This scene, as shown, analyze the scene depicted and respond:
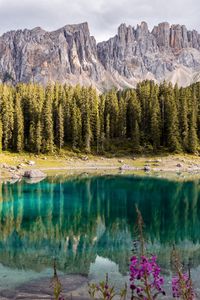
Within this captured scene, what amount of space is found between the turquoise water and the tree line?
38.1 meters

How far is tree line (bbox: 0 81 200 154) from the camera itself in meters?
123

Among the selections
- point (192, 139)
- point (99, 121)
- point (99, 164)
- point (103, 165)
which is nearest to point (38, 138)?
point (99, 121)

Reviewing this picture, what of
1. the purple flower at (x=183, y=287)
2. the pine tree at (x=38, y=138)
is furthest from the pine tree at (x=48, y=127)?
the purple flower at (x=183, y=287)

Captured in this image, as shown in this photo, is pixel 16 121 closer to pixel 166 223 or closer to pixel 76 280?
pixel 166 223

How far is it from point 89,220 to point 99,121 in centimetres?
8102

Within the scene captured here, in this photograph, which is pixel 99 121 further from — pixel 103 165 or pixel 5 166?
pixel 5 166

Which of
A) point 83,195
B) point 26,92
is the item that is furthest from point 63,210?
point 26,92

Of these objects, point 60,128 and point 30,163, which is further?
point 60,128

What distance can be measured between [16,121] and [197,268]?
336ft

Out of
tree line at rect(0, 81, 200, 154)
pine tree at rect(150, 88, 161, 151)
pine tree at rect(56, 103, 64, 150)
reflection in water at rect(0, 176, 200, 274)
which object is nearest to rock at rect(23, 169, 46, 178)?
reflection in water at rect(0, 176, 200, 274)

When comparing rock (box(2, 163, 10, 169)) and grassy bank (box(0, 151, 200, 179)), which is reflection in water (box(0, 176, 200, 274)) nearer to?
rock (box(2, 163, 10, 169))

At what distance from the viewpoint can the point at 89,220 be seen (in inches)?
1992

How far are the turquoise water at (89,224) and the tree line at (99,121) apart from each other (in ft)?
125

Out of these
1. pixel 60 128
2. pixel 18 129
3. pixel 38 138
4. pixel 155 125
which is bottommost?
pixel 38 138
